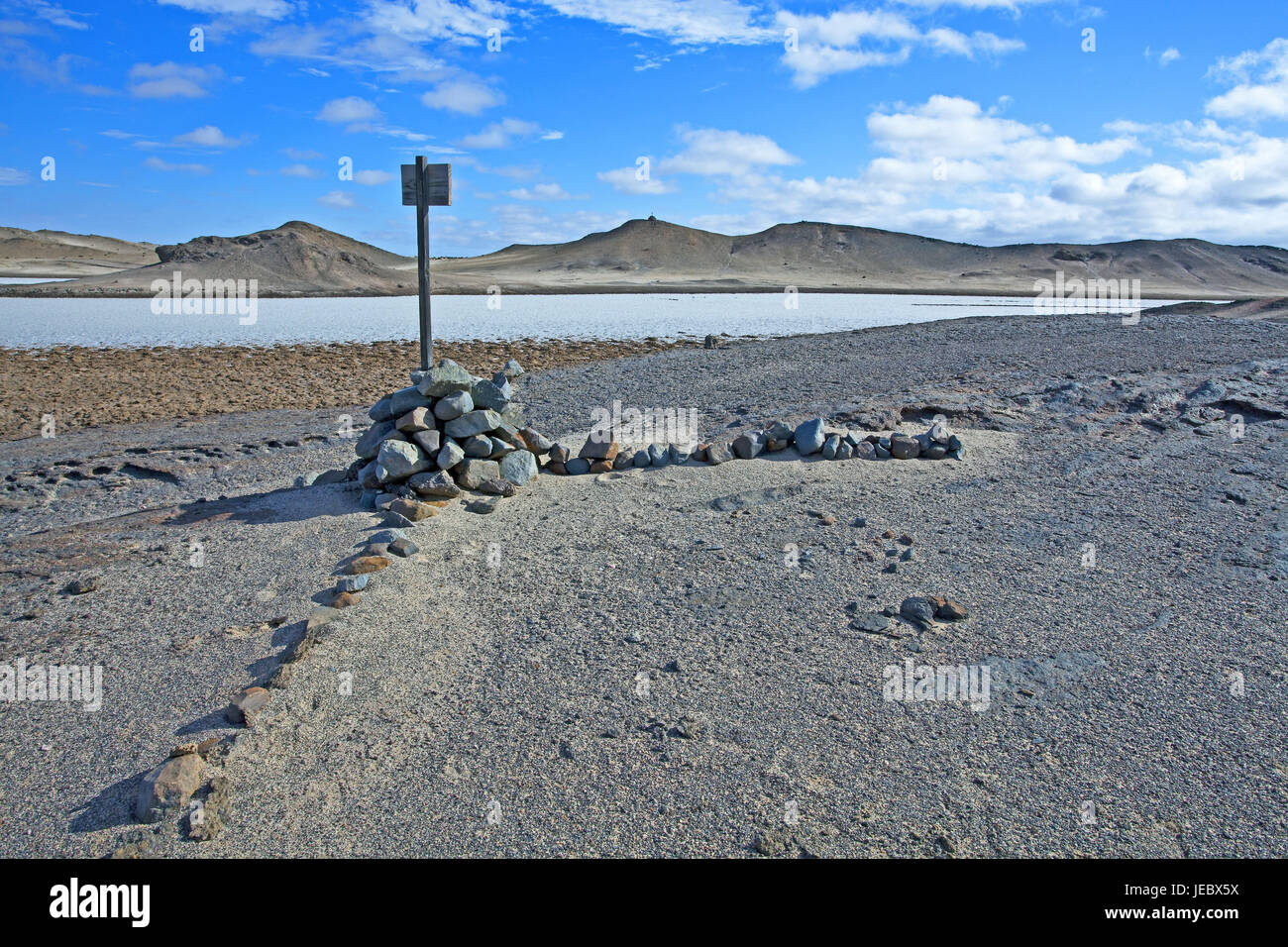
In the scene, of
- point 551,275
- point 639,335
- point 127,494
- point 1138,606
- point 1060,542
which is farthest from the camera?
point 551,275

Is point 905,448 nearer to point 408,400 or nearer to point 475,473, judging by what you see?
point 475,473

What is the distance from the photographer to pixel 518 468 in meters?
6.59

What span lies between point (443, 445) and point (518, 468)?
58cm

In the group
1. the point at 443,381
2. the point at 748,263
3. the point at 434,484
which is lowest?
the point at 434,484

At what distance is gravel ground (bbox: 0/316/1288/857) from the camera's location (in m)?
2.95

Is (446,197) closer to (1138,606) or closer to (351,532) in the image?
(351,532)

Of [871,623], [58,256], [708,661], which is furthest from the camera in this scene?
[58,256]

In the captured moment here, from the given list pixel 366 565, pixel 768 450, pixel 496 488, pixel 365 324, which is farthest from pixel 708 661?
pixel 365 324

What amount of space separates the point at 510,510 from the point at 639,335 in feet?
54.1

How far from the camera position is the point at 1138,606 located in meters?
4.53

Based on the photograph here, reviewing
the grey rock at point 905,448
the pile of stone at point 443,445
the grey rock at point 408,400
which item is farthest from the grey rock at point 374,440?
the grey rock at point 905,448

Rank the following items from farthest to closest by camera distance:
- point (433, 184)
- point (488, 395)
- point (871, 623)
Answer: point (433, 184) → point (488, 395) → point (871, 623)

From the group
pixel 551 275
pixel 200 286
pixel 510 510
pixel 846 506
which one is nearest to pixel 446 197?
pixel 510 510

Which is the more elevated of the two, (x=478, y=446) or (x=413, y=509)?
(x=478, y=446)
